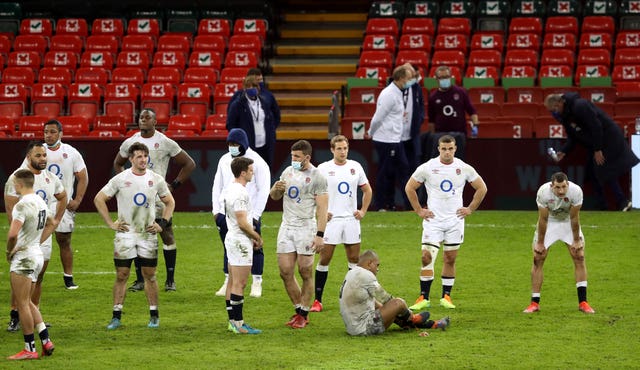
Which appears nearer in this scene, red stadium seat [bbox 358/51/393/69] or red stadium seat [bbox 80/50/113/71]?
red stadium seat [bbox 358/51/393/69]

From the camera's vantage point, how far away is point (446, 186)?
13805mm

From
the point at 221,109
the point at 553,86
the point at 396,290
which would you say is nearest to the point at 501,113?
the point at 553,86

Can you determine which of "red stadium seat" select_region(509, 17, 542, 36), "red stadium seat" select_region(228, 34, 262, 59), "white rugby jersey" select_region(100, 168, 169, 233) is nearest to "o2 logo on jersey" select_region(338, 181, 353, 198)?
"white rugby jersey" select_region(100, 168, 169, 233)

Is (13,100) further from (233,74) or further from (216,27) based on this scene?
(216,27)

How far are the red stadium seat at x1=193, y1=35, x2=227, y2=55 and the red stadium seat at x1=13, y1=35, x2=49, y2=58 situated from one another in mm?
3442

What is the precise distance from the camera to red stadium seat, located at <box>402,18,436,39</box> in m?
27.8

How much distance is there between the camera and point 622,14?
91.9 feet

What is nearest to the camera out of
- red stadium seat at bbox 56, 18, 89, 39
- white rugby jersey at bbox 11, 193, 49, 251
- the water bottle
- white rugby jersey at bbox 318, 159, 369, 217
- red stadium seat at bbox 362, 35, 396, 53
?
white rugby jersey at bbox 11, 193, 49, 251

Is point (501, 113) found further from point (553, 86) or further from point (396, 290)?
point (396, 290)

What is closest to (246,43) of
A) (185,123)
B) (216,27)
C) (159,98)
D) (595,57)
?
(216,27)

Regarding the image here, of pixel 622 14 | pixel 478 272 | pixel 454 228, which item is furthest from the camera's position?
pixel 622 14

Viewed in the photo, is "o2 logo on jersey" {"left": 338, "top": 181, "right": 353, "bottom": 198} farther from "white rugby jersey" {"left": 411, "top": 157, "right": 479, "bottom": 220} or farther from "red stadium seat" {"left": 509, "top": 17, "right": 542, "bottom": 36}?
"red stadium seat" {"left": 509, "top": 17, "right": 542, "bottom": 36}

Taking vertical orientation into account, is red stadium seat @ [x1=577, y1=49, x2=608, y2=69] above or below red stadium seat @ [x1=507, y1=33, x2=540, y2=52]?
below

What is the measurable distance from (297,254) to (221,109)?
12.4 metres
